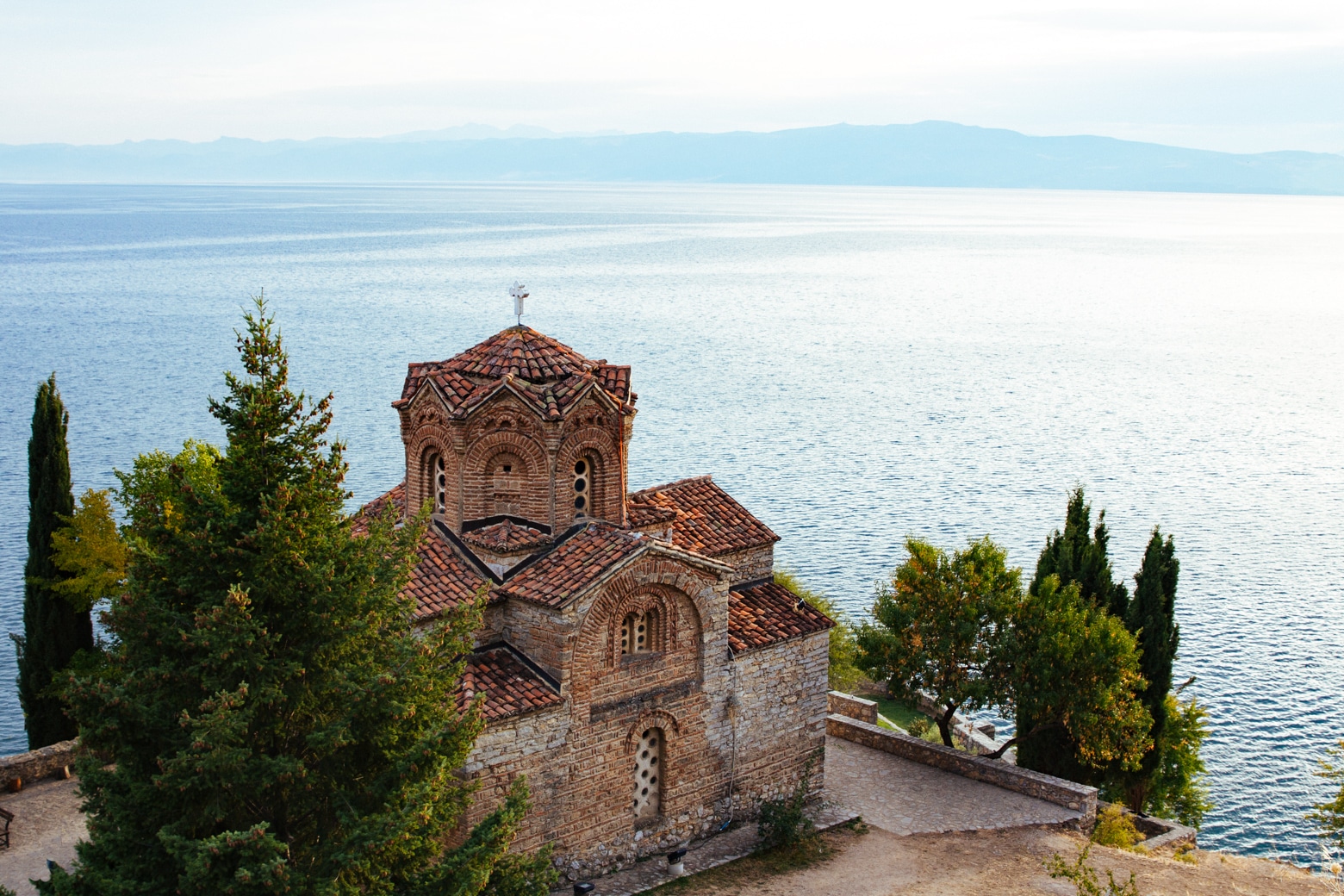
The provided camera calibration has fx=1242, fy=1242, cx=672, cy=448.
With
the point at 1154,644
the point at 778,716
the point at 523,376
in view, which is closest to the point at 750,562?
the point at 778,716

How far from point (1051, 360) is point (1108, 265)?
9770 centimetres

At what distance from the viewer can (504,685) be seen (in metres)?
22.7

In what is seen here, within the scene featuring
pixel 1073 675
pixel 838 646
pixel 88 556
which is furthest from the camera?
pixel 838 646

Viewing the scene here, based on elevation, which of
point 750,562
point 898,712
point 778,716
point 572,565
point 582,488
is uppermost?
point 582,488

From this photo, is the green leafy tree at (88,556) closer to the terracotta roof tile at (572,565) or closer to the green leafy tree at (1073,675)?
the terracotta roof tile at (572,565)

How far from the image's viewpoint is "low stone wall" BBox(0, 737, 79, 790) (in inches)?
1071

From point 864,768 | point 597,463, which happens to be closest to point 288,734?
point 597,463

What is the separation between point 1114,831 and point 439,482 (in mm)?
16305

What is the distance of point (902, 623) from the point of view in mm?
31203

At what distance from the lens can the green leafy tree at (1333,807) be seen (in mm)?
28044

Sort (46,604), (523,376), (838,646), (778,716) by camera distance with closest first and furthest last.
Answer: (523,376), (778,716), (46,604), (838,646)

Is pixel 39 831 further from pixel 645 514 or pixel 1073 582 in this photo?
pixel 1073 582

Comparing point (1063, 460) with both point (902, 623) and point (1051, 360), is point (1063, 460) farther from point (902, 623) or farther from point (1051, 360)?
point (902, 623)

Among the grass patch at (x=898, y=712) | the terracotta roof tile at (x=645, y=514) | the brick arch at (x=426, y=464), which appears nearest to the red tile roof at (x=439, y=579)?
the brick arch at (x=426, y=464)
